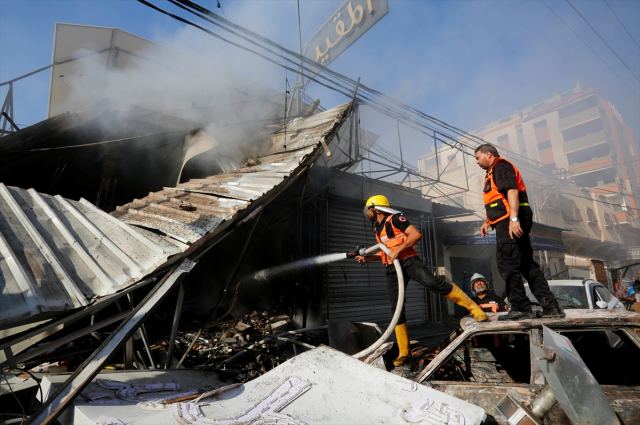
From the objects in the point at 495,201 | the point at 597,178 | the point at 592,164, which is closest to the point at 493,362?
the point at 495,201

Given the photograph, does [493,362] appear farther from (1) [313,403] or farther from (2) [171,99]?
(2) [171,99]

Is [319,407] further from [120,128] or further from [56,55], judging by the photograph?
[56,55]

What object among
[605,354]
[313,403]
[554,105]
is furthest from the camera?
[554,105]

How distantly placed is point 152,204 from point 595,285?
7967 millimetres

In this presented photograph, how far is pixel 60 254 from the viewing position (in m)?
3.22

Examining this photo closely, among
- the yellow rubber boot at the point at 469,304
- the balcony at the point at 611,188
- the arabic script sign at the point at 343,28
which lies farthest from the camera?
the balcony at the point at 611,188

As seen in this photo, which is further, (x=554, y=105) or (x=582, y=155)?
(x=554, y=105)

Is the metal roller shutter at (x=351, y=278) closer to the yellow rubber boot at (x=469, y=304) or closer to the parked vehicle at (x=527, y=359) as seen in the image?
the parked vehicle at (x=527, y=359)

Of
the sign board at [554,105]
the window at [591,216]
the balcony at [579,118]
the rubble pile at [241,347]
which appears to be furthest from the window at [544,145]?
the rubble pile at [241,347]

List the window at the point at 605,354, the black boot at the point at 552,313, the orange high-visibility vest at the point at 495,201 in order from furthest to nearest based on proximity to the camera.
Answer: the orange high-visibility vest at the point at 495,201
the window at the point at 605,354
the black boot at the point at 552,313

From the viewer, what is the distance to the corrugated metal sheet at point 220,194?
4031 millimetres

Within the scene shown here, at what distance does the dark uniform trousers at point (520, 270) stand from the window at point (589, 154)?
51.4 meters

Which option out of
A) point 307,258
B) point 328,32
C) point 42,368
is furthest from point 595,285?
point 328,32

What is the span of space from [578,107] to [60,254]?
5653 cm
